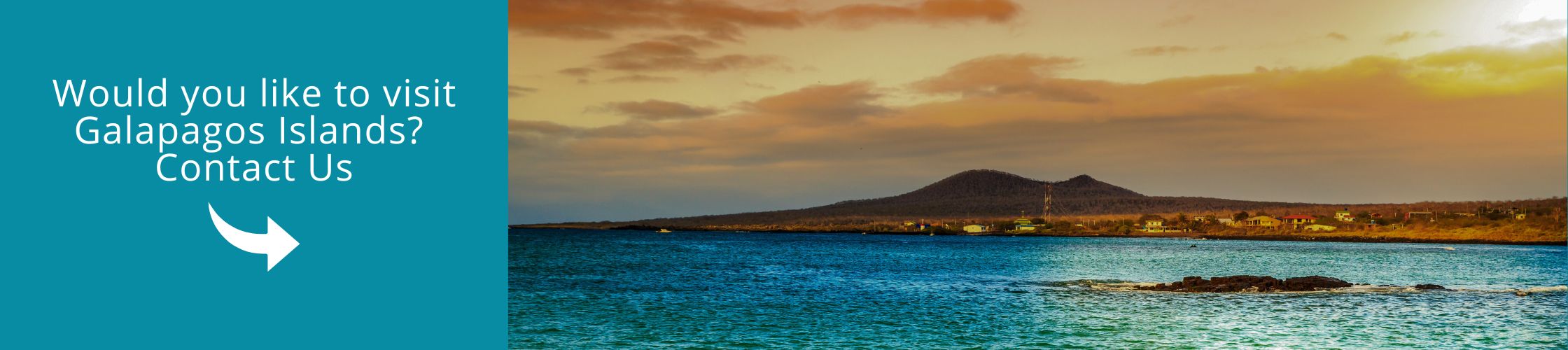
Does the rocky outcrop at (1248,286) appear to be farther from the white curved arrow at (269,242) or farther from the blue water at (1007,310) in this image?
the white curved arrow at (269,242)

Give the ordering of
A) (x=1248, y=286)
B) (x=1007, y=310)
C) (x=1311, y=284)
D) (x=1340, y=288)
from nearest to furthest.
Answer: (x=1007, y=310), (x=1311, y=284), (x=1248, y=286), (x=1340, y=288)

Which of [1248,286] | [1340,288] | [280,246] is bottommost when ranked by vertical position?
[1340,288]

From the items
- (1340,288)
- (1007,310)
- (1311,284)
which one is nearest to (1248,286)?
(1311,284)

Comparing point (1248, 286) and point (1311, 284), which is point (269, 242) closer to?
point (1248, 286)

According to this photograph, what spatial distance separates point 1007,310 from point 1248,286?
14496mm

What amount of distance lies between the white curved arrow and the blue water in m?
12.8

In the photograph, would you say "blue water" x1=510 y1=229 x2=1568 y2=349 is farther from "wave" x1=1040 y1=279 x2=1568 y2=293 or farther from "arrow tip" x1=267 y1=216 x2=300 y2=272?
"arrow tip" x1=267 y1=216 x2=300 y2=272

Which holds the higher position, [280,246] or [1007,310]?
[280,246]

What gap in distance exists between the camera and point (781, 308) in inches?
1689

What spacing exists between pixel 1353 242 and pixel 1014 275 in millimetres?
118829

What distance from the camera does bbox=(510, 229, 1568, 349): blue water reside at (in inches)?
1224

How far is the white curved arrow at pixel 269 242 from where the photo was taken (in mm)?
17656

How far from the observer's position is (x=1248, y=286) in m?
48.5

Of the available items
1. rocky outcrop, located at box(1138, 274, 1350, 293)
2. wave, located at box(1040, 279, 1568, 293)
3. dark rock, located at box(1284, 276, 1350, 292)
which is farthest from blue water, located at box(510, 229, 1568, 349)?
rocky outcrop, located at box(1138, 274, 1350, 293)
